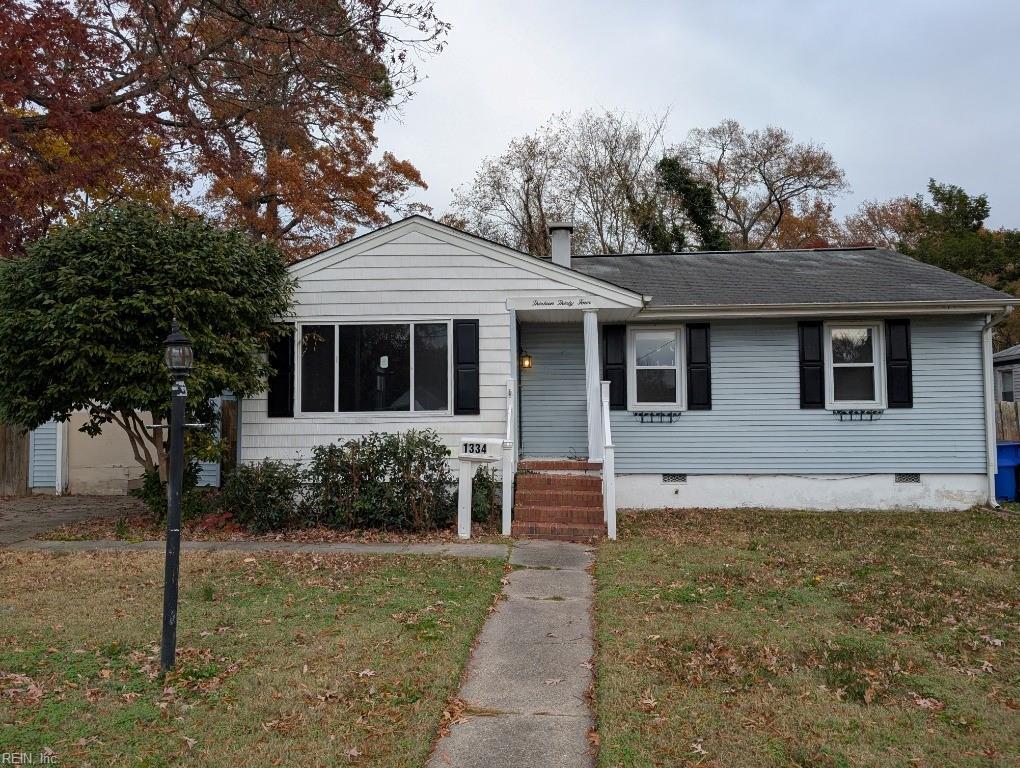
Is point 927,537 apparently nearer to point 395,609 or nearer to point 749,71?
point 395,609

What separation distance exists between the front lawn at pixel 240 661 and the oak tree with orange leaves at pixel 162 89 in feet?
20.0

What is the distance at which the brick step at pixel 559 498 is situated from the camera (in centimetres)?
955

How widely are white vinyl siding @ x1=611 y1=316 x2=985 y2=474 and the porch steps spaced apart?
6.83 feet

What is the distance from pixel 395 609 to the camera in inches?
225

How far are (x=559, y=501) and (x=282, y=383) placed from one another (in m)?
4.31

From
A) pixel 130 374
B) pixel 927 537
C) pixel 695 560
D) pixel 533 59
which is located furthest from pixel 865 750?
pixel 533 59

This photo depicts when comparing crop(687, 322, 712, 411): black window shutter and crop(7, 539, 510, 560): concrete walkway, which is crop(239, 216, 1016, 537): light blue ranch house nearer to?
crop(687, 322, 712, 411): black window shutter

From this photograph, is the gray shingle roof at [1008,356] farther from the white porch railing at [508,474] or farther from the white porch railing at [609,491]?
the white porch railing at [508,474]

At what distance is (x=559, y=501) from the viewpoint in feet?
31.6

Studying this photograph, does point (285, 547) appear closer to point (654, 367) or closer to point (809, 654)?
point (809, 654)

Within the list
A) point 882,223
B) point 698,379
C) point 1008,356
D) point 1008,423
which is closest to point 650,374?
point 698,379

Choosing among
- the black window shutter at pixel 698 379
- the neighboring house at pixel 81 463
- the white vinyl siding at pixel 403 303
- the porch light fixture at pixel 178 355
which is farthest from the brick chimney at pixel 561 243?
the porch light fixture at pixel 178 355

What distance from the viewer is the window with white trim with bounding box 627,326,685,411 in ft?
39.3

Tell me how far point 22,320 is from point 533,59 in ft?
32.7
